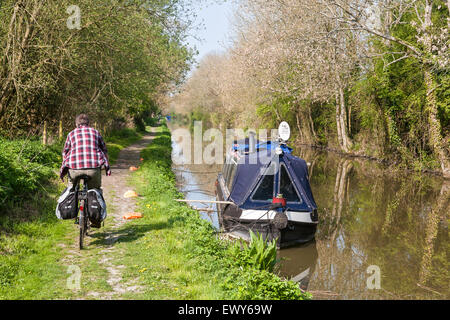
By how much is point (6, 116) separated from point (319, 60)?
15288 mm

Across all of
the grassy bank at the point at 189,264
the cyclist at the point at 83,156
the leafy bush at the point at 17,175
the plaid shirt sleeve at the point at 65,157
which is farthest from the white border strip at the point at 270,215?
the leafy bush at the point at 17,175

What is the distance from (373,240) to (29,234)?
7726mm

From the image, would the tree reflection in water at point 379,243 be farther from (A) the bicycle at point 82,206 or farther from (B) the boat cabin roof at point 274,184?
(A) the bicycle at point 82,206

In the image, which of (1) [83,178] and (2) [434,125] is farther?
(2) [434,125]

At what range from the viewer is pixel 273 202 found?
869 cm

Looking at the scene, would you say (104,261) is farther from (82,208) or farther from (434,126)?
(434,126)

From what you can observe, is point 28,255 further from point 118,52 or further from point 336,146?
point 336,146

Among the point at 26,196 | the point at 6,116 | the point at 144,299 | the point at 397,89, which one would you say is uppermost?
the point at 397,89

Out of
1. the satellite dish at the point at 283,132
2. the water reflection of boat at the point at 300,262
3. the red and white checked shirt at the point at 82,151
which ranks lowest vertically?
the water reflection of boat at the point at 300,262

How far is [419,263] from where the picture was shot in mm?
8047

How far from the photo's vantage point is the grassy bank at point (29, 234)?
15.1 ft

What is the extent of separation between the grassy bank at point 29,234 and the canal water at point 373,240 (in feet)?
11.9

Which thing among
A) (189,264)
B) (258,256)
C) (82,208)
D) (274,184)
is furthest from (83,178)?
(274,184)

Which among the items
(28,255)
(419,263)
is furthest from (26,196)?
(419,263)
